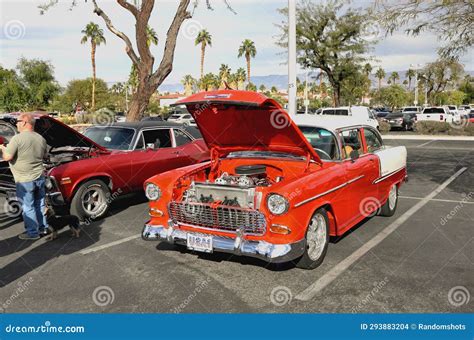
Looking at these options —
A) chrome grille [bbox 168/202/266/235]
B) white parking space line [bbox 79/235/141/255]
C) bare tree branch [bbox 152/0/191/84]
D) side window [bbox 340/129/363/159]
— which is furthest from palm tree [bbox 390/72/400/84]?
chrome grille [bbox 168/202/266/235]

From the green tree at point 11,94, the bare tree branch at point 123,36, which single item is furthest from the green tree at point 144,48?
the green tree at point 11,94

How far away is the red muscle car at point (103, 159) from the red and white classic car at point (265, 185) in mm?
2164

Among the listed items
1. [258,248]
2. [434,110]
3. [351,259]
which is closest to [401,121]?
[434,110]

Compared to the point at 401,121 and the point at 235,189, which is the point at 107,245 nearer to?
the point at 235,189

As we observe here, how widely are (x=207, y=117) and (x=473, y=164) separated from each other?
11.2 meters

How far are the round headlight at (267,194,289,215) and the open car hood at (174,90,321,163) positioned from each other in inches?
36.8

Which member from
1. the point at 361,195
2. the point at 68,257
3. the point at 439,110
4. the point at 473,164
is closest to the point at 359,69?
the point at 439,110

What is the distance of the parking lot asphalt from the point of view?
4.23 meters

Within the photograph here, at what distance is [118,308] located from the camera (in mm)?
4168

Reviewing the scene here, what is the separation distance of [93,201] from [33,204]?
1.35 meters

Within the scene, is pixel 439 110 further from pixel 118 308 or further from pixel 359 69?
pixel 118 308

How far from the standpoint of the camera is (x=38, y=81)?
167 ft

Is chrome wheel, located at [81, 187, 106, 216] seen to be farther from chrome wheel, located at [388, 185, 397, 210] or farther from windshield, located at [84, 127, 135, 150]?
chrome wheel, located at [388, 185, 397, 210]

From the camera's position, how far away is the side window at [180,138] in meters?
9.09
